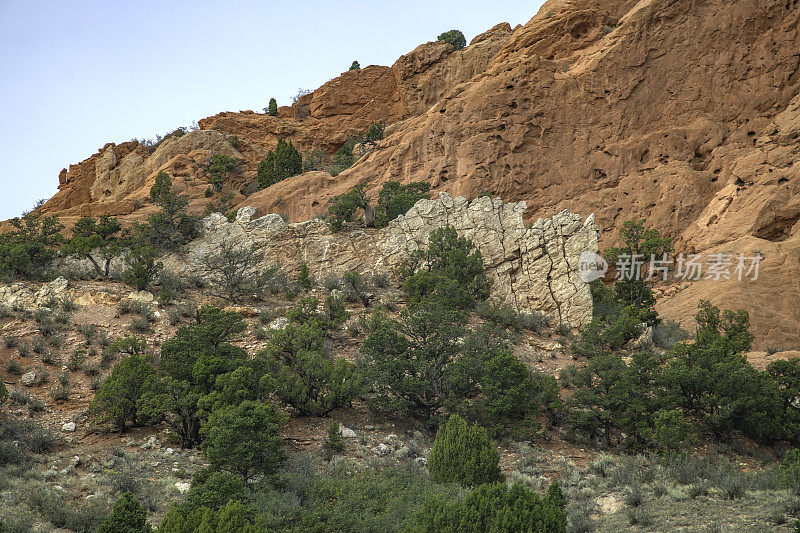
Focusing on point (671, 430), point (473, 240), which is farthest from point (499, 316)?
point (671, 430)

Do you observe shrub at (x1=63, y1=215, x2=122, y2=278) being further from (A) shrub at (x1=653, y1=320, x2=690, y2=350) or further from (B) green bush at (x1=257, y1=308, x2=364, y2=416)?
(A) shrub at (x1=653, y1=320, x2=690, y2=350)

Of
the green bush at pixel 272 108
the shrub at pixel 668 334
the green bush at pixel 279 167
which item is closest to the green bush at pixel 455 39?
the green bush at pixel 272 108

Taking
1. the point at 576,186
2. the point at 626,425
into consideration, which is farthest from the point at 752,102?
the point at 626,425

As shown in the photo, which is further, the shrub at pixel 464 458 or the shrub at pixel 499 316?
the shrub at pixel 499 316

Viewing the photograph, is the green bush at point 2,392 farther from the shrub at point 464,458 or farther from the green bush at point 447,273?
the green bush at point 447,273

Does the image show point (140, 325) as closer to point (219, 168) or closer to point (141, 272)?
point (141, 272)

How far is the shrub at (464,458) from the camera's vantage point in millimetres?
13281

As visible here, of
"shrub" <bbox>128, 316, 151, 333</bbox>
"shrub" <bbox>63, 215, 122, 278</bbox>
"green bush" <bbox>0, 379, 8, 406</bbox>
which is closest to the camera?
"green bush" <bbox>0, 379, 8, 406</bbox>

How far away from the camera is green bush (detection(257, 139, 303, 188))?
4097 centimetres

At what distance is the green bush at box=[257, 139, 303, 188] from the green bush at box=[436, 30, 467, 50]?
83.9 feet

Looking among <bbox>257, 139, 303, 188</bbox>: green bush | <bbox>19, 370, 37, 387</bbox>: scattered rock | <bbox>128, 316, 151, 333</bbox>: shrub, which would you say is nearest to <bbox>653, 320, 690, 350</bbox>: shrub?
<bbox>128, 316, 151, 333</bbox>: shrub

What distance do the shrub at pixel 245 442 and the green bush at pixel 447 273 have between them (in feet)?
30.2

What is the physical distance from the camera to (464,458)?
1344cm

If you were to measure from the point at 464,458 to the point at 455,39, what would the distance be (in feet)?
176
